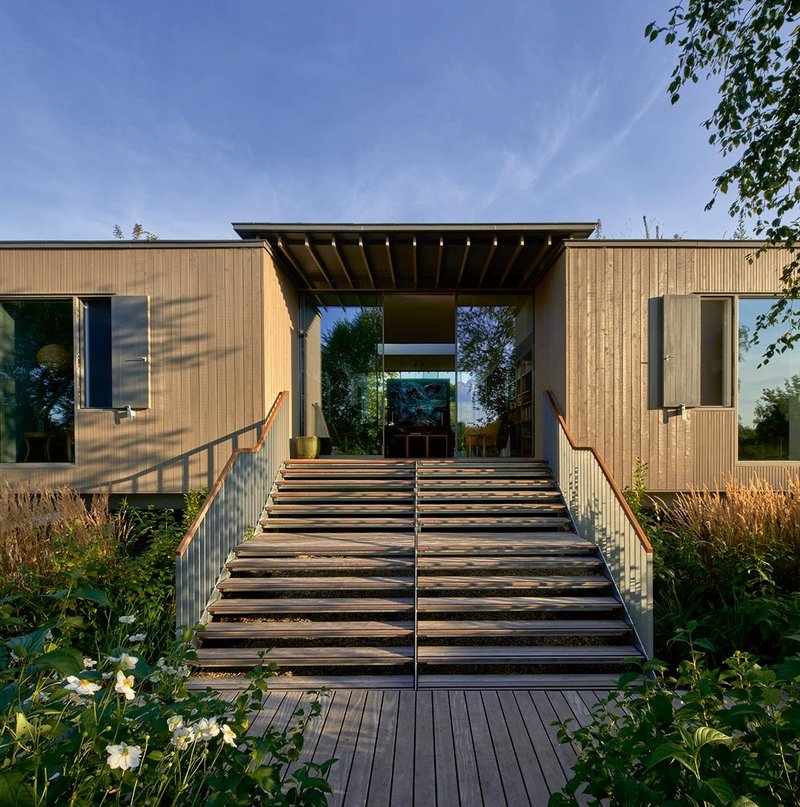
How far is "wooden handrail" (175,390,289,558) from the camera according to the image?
3.55m

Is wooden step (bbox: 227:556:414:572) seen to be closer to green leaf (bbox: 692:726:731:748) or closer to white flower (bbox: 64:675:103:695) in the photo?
white flower (bbox: 64:675:103:695)

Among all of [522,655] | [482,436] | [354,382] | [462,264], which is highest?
[462,264]

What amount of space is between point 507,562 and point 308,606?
1794mm

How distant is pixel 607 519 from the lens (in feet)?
14.6

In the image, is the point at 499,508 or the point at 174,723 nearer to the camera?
the point at 174,723

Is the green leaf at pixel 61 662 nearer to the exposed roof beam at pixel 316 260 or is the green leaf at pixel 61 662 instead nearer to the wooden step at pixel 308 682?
the wooden step at pixel 308 682

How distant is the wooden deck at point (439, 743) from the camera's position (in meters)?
2.29

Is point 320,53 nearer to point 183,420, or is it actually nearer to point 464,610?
point 183,420

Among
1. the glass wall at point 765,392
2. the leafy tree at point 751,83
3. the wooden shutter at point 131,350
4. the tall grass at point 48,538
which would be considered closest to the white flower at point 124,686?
the tall grass at point 48,538

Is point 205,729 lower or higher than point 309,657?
higher

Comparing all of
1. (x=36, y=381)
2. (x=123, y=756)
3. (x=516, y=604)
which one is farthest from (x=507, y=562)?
(x=36, y=381)

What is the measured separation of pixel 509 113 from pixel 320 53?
3.30 metres

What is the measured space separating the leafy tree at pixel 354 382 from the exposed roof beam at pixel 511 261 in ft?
6.96

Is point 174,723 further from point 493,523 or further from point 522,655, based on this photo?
point 493,523
